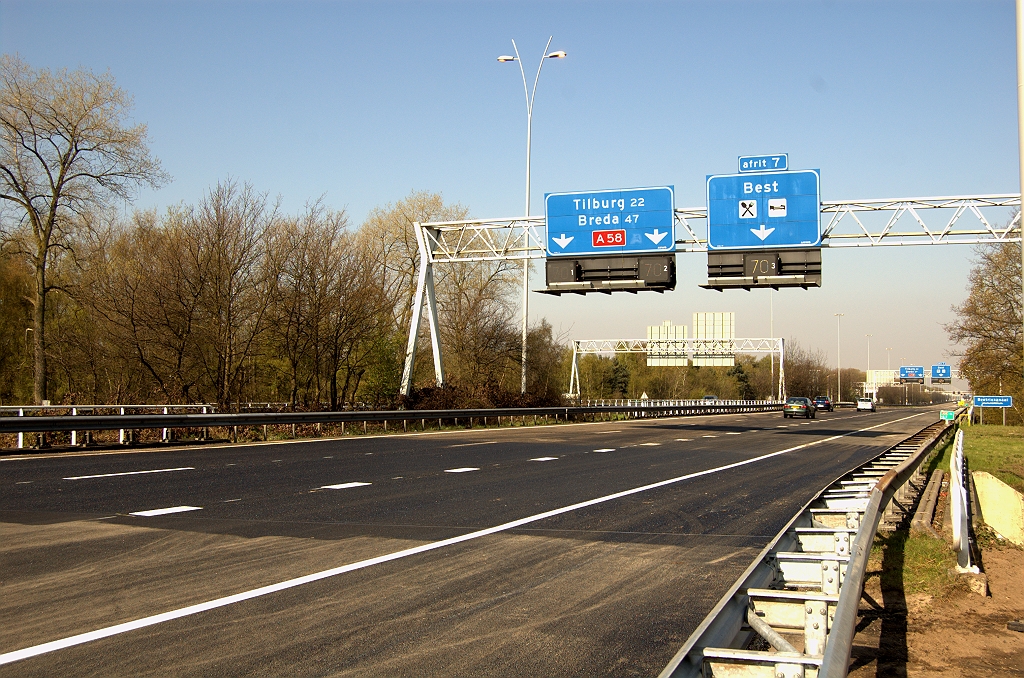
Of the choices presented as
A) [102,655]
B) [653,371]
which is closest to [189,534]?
[102,655]

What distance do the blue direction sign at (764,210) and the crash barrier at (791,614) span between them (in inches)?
1013

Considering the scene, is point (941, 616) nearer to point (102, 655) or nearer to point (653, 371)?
point (102, 655)

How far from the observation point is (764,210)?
33406 millimetres

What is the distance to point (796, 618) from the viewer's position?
201 inches

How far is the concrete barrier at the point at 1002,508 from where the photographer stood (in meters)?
10.2

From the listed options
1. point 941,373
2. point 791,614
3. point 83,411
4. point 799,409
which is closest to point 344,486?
point 791,614

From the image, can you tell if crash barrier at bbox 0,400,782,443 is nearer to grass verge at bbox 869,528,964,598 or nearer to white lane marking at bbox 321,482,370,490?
white lane marking at bbox 321,482,370,490

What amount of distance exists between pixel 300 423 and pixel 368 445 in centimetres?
377

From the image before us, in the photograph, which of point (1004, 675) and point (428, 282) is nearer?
point (1004, 675)

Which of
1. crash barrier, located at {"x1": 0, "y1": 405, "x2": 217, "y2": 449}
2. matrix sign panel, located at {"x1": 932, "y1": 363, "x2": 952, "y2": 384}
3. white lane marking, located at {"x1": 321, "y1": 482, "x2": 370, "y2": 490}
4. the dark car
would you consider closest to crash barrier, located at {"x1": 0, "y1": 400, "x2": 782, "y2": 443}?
crash barrier, located at {"x1": 0, "y1": 405, "x2": 217, "y2": 449}

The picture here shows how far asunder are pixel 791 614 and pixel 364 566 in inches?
157

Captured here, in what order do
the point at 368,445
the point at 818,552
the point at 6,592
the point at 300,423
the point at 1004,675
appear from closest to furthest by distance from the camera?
the point at 1004,675, the point at 6,592, the point at 818,552, the point at 368,445, the point at 300,423

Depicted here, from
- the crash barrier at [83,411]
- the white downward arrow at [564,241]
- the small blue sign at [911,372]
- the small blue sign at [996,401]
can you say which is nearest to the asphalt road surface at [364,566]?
the crash barrier at [83,411]

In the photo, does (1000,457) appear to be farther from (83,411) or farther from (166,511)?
(83,411)
